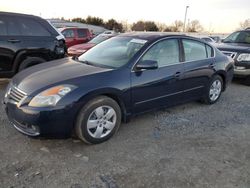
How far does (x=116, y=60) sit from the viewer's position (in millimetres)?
4082

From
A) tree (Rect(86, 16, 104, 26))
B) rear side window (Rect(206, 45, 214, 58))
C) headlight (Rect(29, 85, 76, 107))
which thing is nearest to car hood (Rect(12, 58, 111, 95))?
headlight (Rect(29, 85, 76, 107))

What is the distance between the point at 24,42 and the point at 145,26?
50.3 metres

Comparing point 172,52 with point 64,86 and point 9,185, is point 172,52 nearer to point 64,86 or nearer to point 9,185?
point 64,86

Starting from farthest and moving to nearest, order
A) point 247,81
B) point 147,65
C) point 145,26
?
point 145,26
point 247,81
point 147,65

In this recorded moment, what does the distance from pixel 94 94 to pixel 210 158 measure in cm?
175

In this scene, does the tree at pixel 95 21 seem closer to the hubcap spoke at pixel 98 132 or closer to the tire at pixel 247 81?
the tire at pixel 247 81

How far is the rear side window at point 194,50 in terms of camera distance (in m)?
4.78

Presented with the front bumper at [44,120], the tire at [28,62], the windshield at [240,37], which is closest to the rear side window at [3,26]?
the tire at [28,62]

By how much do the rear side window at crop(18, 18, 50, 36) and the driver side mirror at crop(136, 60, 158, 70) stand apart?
338 centimetres

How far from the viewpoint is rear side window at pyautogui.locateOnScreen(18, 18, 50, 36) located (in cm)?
600

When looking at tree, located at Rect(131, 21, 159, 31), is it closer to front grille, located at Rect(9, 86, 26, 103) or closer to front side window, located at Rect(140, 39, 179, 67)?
front side window, located at Rect(140, 39, 179, 67)

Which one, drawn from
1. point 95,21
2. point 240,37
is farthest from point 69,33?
point 95,21

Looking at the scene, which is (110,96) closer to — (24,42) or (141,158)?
(141,158)

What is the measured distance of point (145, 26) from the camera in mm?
54000
